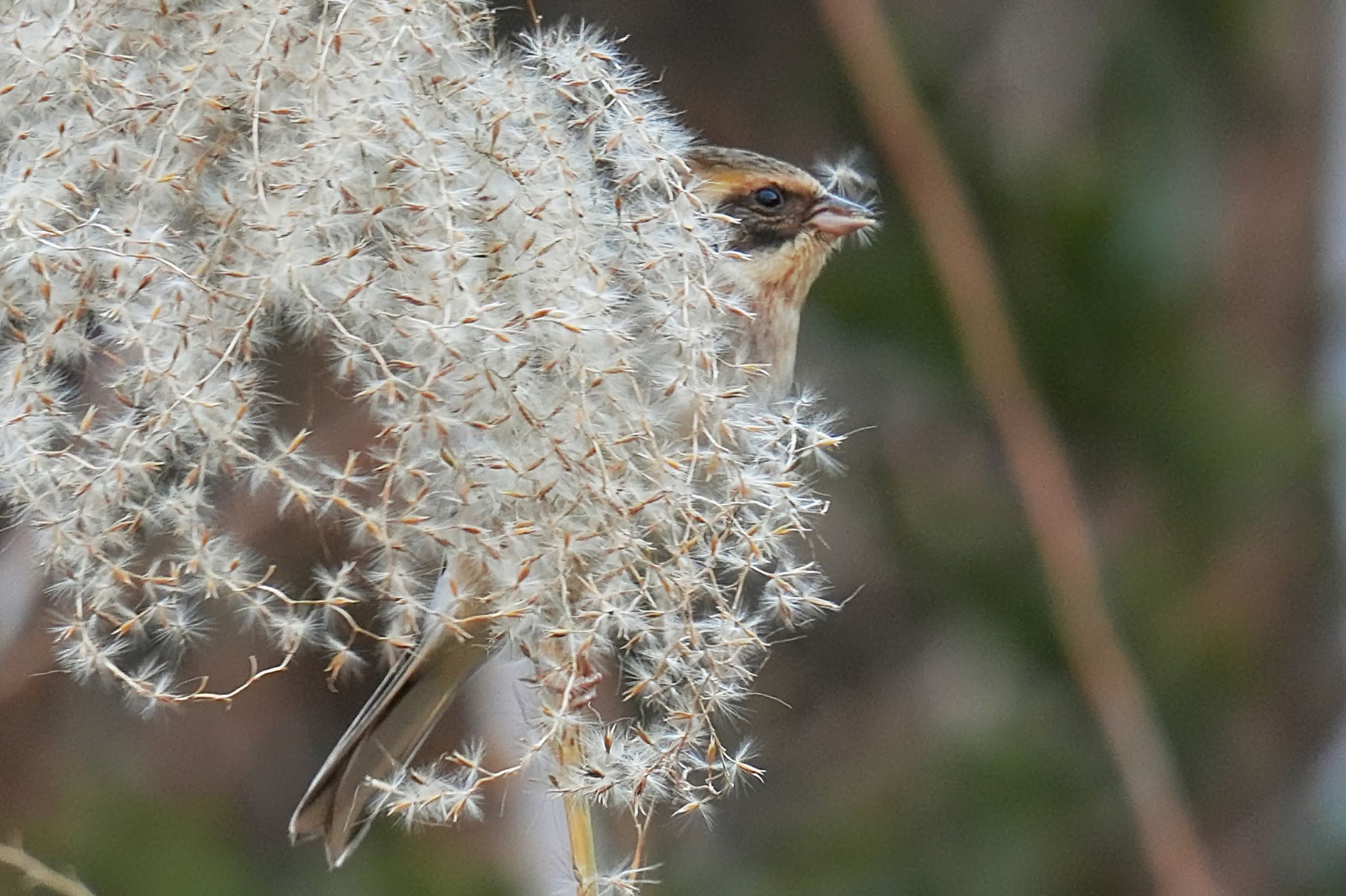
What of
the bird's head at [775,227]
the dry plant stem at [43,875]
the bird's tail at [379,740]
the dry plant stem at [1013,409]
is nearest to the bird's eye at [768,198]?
the bird's head at [775,227]

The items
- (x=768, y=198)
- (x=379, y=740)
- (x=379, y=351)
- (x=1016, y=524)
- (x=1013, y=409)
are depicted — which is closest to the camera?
(x=379, y=351)

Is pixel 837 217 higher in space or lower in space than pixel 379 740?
higher

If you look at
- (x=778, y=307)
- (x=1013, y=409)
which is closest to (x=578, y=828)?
(x=778, y=307)

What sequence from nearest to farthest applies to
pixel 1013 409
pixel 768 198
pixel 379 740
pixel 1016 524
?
1. pixel 379 740
2. pixel 768 198
3. pixel 1013 409
4. pixel 1016 524

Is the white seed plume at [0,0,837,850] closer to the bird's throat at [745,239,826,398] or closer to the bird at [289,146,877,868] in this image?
the bird at [289,146,877,868]

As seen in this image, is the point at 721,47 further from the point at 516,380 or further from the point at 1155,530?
the point at 516,380

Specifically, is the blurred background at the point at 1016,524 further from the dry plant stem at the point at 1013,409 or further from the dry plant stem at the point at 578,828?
the dry plant stem at the point at 578,828

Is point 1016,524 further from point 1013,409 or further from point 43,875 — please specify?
point 43,875
